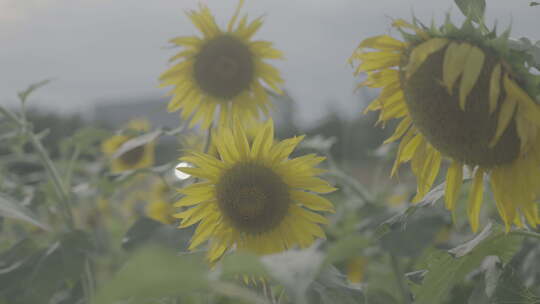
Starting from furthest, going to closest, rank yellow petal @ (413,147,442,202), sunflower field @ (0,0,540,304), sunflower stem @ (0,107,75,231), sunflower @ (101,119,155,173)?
sunflower @ (101,119,155,173)
sunflower stem @ (0,107,75,231)
yellow petal @ (413,147,442,202)
sunflower field @ (0,0,540,304)

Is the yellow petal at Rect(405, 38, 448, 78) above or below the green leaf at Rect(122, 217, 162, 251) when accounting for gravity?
above

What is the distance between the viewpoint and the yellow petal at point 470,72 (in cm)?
66

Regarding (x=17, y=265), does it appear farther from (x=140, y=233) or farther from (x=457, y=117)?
(x=457, y=117)

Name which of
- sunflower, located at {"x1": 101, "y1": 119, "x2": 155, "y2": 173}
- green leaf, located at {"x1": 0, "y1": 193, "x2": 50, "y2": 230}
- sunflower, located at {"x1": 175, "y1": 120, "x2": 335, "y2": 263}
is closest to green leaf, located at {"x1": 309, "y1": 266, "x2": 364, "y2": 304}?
sunflower, located at {"x1": 175, "y1": 120, "x2": 335, "y2": 263}

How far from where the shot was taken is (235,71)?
150 centimetres

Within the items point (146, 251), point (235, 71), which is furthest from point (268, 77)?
point (146, 251)

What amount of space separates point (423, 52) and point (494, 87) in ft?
0.29

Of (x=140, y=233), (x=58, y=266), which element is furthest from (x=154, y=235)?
(x=58, y=266)

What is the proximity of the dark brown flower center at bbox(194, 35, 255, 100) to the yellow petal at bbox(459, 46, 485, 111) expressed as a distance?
2.87 feet

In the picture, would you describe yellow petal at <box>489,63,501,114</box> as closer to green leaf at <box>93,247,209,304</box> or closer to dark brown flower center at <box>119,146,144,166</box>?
green leaf at <box>93,247,209,304</box>

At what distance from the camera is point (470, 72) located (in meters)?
0.67

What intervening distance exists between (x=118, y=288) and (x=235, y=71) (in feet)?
3.80

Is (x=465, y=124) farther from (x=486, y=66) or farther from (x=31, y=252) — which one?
(x=31, y=252)

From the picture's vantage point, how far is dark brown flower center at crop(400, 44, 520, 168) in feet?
2.37
